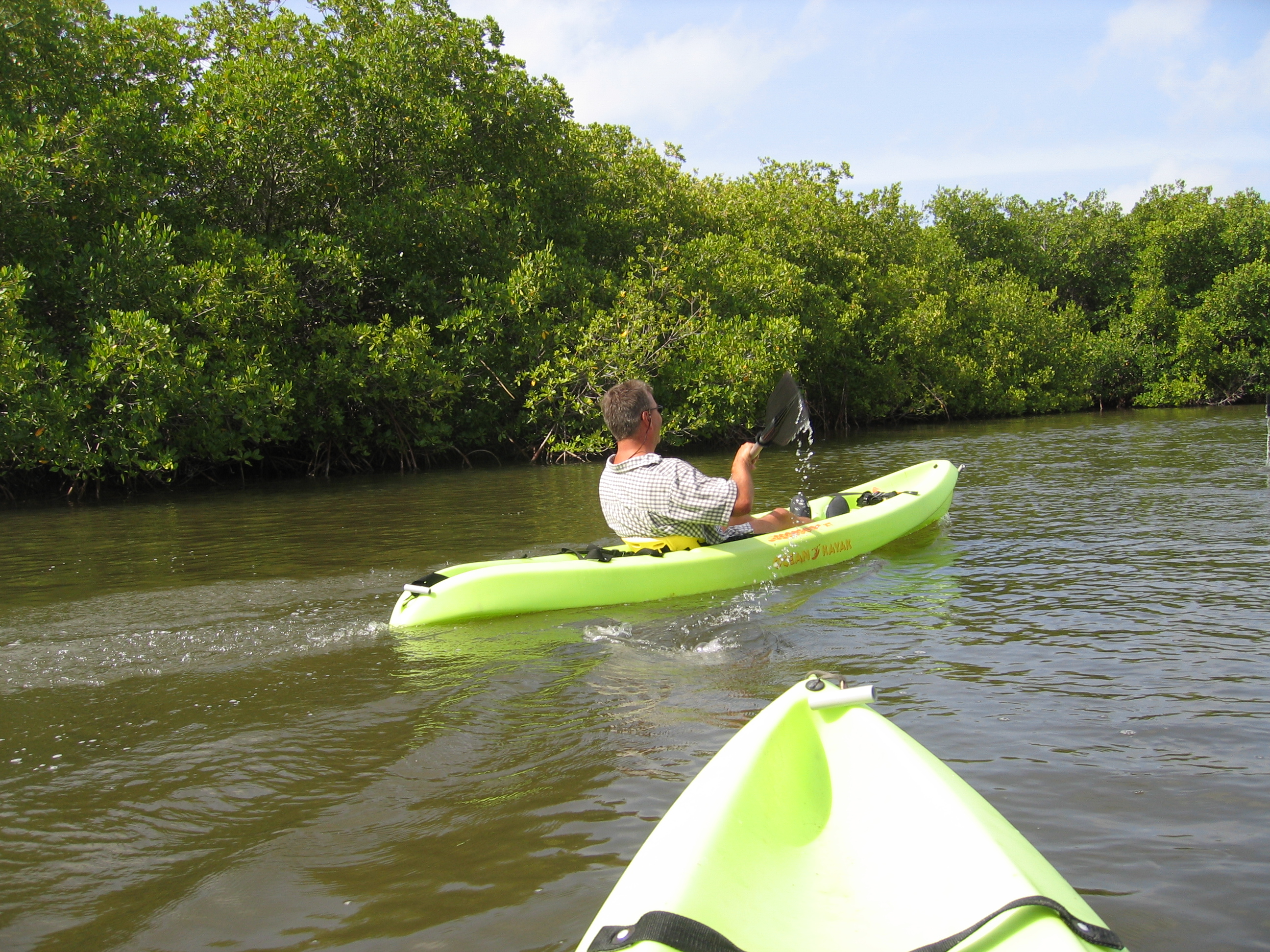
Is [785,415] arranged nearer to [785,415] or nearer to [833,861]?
[785,415]

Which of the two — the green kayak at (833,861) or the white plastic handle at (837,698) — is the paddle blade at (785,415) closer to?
the white plastic handle at (837,698)

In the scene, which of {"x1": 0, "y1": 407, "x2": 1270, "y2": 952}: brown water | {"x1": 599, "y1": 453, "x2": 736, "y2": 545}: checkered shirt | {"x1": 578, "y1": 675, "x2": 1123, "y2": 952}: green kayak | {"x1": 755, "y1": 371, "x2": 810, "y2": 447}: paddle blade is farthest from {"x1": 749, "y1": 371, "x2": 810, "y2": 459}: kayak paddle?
{"x1": 578, "y1": 675, "x2": 1123, "y2": 952}: green kayak

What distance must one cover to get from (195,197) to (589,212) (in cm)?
812

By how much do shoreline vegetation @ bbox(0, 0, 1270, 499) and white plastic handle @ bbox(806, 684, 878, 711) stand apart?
11262mm

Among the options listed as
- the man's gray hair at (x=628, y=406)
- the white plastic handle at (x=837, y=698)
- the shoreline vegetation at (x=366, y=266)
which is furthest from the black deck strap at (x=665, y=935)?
the shoreline vegetation at (x=366, y=266)

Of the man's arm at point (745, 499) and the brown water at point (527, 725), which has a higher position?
the man's arm at point (745, 499)

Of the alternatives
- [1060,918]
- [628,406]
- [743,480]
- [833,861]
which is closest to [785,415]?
[743,480]

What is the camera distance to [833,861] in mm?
1996

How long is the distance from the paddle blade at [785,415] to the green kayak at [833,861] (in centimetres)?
377

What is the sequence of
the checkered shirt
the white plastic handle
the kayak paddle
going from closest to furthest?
1. the white plastic handle
2. the checkered shirt
3. the kayak paddle

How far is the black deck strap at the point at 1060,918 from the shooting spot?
1509mm

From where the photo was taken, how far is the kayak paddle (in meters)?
6.02

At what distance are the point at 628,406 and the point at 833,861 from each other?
3.17 m

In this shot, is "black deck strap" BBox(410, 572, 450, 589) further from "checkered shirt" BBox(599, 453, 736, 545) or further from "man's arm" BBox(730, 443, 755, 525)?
"man's arm" BBox(730, 443, 755, 525)
